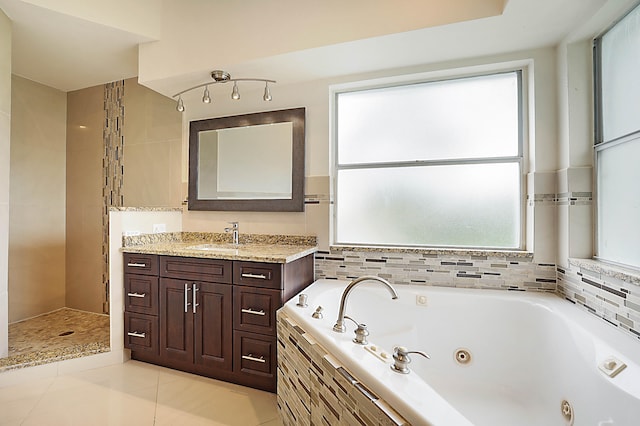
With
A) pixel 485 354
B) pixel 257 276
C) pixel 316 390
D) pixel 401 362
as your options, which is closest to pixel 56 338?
pixel 257 276

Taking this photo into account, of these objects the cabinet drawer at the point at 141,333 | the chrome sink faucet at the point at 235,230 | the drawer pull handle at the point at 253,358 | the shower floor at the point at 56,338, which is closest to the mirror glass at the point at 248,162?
the chrome sink faucet at the point at 235,230

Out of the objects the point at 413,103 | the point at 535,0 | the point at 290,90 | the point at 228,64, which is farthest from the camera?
the point at 290,90

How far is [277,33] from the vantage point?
2.00m

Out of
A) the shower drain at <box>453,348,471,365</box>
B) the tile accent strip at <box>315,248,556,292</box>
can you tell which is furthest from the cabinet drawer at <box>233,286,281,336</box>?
the shower drain at <box>453,348,471,365</box>

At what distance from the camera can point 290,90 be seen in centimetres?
248

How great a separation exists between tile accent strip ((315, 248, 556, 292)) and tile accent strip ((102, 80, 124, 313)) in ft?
7.26

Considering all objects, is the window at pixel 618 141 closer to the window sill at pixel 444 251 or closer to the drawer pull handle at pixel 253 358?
the window sill at pixel 444 251

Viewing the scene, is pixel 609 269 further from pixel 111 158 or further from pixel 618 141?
pixel 111 158

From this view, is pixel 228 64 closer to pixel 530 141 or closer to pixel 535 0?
pixel 535 0

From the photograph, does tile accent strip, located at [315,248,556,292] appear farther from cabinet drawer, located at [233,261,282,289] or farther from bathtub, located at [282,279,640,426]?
cabinet drawer, located at [233,261,282,289]

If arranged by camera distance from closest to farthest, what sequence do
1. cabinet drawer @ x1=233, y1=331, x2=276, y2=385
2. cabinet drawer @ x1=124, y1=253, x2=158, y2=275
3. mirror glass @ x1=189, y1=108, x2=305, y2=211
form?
cabinet drawer @ x1=233, y1=331, x2=276, y2=385 → cabinet drawer @ x1=124, y1=253, x2=158, y2=275 → mirror glass @ x1=189, y1=108, x2=305, y2=211

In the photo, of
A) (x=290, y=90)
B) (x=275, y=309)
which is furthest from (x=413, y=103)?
(x=275, y=309)

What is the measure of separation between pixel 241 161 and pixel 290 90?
2.41 ft

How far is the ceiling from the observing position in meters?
1.68
